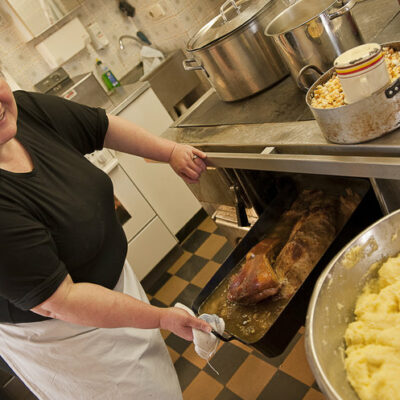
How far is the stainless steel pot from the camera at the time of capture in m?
1.08

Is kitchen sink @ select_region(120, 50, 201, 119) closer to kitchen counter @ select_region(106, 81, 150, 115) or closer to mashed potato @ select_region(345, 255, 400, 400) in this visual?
kitchen counter @ select_region(106, 81, 150, 115)

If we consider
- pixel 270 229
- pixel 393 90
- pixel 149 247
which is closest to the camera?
pixel 393 90

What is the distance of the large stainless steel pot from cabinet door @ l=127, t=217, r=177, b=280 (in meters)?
1.52

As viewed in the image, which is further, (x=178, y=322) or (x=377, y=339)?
(x=178, y=322)

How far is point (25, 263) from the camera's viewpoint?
2.97ft

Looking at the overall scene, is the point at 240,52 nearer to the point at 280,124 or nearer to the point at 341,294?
the point at 280,124

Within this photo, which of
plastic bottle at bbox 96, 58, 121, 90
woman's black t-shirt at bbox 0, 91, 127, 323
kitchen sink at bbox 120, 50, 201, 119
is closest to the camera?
woman's black t-shirt at bbox 0, 91, 127, 323

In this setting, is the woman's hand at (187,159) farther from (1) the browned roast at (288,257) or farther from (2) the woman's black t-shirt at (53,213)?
(1) the browned roast at (288,257)

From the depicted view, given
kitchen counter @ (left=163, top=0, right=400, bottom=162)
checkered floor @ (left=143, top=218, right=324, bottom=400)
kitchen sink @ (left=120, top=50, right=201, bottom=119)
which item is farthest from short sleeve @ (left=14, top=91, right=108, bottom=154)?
kitchen sink @ (left=120, top=50, right=201, bottom=119)

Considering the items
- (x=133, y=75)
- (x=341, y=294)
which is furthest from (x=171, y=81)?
(x=341, y=294)

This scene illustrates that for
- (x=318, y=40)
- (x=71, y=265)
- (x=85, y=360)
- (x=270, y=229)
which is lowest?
(x=270, y=229)

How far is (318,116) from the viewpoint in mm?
941

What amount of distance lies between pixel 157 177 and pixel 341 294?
223cm

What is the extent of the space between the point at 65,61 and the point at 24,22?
1.33 feet
